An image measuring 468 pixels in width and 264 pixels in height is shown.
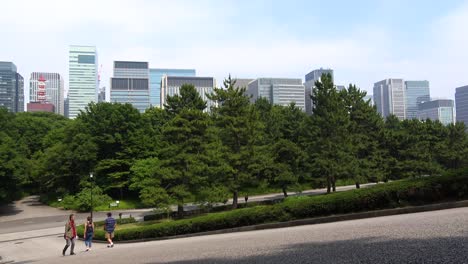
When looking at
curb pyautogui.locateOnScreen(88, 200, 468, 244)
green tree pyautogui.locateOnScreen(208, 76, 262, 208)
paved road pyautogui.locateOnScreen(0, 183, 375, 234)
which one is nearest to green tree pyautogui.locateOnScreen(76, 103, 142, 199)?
paved road pyautogui.locateOnScreen(0, 183, 375, 234)

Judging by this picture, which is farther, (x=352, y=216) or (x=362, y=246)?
(x=352, y=216)

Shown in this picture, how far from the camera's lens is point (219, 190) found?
96.6 feet

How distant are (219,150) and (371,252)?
81.2ft

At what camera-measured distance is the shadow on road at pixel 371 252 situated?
20.9ft

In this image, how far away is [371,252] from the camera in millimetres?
7141

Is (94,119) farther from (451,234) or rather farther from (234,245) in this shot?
(451,234)

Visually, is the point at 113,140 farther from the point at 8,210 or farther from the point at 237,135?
the point at 237,135

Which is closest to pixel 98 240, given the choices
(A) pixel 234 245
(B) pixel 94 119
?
(A) pixel 234 245

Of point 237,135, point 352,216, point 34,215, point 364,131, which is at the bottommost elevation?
point 34,215

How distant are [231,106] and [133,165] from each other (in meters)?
17.4

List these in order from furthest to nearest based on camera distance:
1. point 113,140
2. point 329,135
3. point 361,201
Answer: point 113,140
point 329,135
point 361,201

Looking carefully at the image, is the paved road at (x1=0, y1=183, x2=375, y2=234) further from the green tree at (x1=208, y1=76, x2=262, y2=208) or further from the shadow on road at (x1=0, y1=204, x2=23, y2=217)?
the green tree at (x1=208, y1=76, x2=262, y2=208)

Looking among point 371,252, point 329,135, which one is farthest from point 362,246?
point 329,135

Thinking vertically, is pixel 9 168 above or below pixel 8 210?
above
